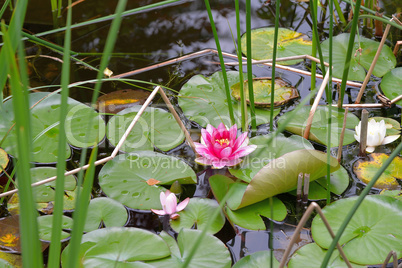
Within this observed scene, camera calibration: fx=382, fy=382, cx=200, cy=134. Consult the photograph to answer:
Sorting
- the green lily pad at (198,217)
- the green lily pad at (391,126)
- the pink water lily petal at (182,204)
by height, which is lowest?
the green lily pad at (198,217)

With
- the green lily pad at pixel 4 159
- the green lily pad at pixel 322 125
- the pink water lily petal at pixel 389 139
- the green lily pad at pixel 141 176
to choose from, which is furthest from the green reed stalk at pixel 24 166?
the pink water lily petal at pixel 389 139

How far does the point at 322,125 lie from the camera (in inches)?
67.7

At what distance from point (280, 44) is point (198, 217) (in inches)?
50.1

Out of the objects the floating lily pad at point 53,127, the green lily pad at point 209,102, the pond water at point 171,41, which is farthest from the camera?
the pond water at point 171,41

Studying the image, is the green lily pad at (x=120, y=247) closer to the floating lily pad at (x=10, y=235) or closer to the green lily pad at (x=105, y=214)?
the green lily pad at (x=105, y=214)

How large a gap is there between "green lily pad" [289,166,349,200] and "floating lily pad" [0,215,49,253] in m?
0.99

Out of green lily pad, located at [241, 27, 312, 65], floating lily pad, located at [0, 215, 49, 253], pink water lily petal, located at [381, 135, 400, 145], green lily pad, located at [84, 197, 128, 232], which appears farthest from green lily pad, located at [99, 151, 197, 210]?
green lily pad, located at [241, 27, 312, 65]

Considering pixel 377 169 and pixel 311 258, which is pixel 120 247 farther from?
pixel 377 169

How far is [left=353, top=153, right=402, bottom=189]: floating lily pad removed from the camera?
1479 millimetres

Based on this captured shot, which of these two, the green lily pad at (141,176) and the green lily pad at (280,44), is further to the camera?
the green lily pad at (280,44)

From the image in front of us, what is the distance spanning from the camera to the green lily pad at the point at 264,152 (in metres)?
1.51

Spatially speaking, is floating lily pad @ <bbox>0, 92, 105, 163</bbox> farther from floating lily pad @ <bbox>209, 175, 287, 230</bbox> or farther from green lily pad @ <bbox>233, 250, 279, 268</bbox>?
green lily pad @ <bbox>233, 250, 279, 268</bbox>

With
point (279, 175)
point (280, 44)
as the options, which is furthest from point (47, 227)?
Result: point (280, 44)

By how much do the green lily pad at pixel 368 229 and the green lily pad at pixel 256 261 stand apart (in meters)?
0.19
